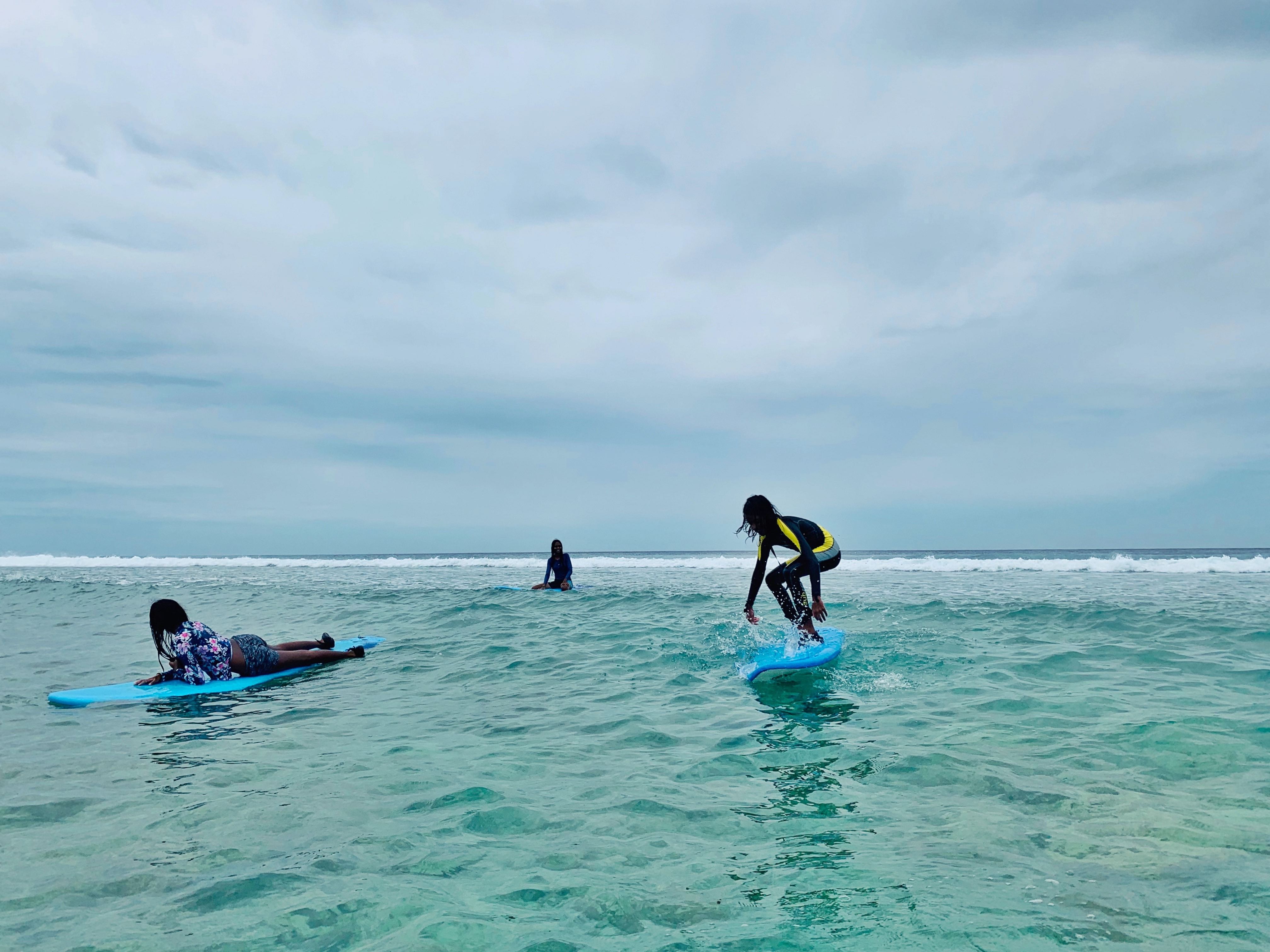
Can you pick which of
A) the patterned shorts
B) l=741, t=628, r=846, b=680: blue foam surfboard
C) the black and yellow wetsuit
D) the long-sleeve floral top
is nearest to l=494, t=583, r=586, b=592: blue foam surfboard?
the patterned shorts

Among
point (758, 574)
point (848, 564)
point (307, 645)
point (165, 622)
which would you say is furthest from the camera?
point (848, 564)

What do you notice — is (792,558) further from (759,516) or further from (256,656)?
(256,656)

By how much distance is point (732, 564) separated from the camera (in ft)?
192

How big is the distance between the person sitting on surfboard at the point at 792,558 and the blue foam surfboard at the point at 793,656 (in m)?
0.25

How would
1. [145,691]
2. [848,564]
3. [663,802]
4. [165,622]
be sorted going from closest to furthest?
[663,802] → [145,691] → [165,622] → [848,564]

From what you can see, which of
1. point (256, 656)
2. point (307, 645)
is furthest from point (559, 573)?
point (256, 656)

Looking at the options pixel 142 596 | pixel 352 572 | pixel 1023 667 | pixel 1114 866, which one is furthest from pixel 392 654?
pixel 352 572

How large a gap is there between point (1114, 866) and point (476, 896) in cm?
367

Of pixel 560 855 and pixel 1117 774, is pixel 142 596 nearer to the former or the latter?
pixel 560 855

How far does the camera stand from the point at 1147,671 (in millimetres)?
9570

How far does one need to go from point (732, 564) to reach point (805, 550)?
49129mm

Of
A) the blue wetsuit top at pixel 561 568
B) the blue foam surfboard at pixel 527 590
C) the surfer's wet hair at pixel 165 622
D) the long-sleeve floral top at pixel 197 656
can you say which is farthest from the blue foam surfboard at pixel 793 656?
the blue wetsuit top at pixel 561 568

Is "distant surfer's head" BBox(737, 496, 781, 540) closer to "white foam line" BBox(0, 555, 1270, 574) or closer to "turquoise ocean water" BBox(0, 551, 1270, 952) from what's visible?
"turquoise ocean water" BBox(0, 551, 1270, 952)

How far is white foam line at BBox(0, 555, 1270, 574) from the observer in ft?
120
